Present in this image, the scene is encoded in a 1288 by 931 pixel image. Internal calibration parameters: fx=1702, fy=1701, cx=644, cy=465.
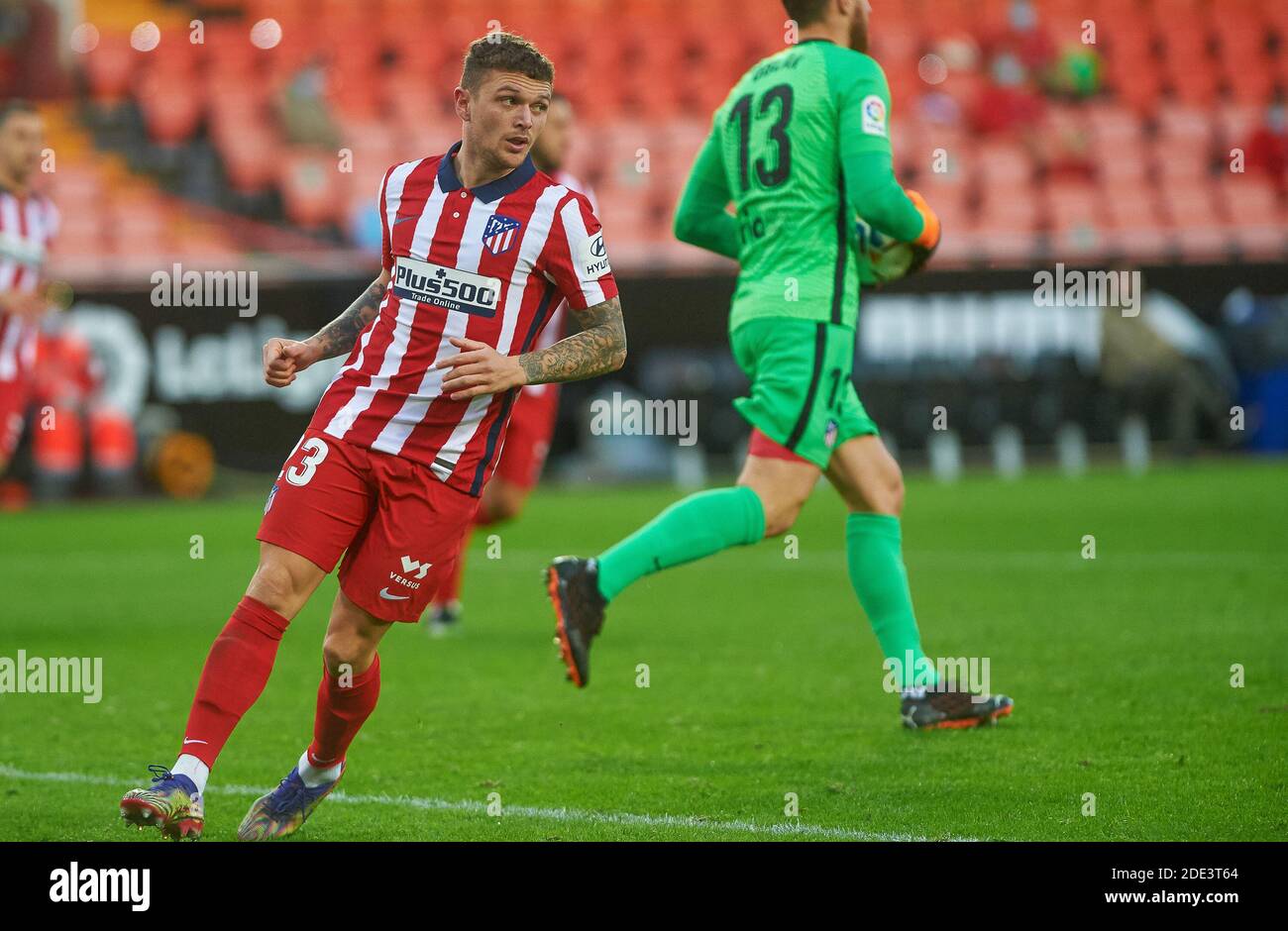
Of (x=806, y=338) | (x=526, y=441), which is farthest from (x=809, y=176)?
(x=526, y=441)

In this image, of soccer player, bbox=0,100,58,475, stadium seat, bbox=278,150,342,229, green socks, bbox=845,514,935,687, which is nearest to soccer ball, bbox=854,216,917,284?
green socks, bbox=845,514,935,687

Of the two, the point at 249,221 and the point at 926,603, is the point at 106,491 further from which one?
the point at 926,603

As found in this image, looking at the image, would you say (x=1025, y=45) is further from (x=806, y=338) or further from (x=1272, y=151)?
(x=806, y=338)

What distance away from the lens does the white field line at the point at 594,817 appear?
414cm

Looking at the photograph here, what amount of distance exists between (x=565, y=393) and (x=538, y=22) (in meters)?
8.73

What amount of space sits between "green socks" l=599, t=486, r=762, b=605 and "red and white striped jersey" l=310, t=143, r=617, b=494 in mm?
1110

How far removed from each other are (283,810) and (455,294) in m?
1.37

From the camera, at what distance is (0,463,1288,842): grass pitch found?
444 cm

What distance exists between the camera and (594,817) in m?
4.39

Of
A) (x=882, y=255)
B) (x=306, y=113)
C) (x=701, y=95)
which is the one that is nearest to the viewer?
(x=882, y=255)

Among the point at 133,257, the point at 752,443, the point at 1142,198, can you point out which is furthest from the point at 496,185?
the point at 1142,198

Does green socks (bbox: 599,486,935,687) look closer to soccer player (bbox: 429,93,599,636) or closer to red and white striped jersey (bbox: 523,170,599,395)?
red and white striped jersey (bbox: 523,170,599,395)

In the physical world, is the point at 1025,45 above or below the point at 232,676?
above

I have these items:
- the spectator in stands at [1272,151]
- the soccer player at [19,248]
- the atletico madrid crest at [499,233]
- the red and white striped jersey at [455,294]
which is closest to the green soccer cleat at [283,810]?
the red and white striped jersey at [455,294]
